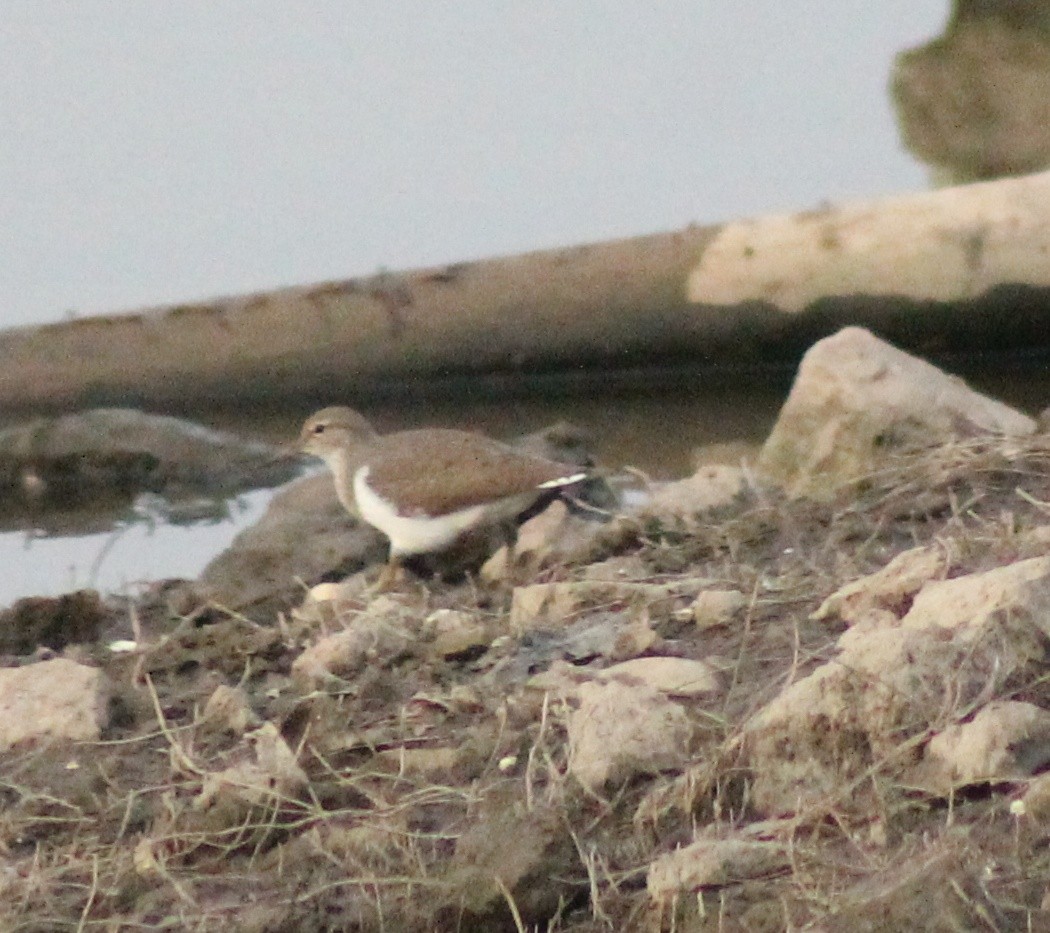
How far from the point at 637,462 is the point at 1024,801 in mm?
4537

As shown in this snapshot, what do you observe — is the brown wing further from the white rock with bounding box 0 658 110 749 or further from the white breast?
the white rock with bounding box 0 658 110 749

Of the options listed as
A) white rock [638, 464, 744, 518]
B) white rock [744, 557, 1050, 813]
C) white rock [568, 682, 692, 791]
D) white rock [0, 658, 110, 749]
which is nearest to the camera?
white rock [744, 557, 1050, 813]

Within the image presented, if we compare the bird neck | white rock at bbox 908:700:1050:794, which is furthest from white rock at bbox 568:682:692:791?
the bird neck

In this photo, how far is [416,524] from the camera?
214 inches

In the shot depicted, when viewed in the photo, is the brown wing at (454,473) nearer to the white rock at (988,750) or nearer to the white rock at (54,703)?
the white rock at (54,703)

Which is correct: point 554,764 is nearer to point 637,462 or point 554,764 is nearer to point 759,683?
point 759,683

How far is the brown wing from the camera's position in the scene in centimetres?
550

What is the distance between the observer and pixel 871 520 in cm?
434

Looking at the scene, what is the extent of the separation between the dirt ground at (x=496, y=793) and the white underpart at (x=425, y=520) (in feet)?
3.27

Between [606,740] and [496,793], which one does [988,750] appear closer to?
[606,740]

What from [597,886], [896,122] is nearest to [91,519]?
[597,886]

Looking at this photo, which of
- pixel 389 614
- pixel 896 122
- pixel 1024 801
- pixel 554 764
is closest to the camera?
pixel 1024 801

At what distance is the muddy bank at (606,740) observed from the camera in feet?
8.73

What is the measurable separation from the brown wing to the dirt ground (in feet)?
3.47
